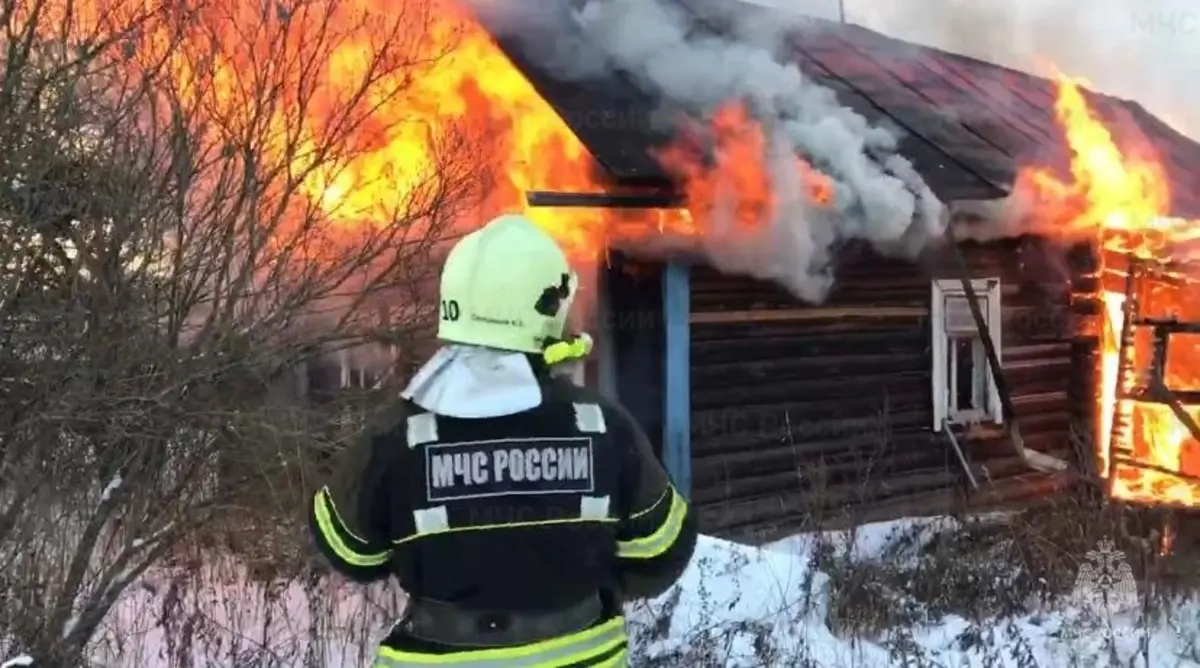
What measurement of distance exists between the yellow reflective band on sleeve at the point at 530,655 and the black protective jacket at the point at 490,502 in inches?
3.2

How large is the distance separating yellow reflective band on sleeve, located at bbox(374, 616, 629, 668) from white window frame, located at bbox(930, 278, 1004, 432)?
8.44 meters

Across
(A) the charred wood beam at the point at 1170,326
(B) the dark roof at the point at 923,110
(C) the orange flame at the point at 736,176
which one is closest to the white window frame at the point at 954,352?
(B) the dark roof at the point at 923,110

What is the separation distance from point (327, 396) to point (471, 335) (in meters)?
4.33

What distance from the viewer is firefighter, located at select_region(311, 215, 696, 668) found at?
7.78ft

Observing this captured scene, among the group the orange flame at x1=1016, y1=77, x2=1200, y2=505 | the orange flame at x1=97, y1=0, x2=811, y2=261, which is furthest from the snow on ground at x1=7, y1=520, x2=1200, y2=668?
the orange flame at x1=1016, y1=77, x2=1200, y2=505

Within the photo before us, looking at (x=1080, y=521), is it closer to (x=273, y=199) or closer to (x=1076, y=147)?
(x=273, y=199)

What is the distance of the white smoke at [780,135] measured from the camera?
829 cm

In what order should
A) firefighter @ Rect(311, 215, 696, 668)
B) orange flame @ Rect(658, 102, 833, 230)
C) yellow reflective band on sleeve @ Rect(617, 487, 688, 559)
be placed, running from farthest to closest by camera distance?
orange flame @ Rect(658, 102, 833, 230), yellow reflective band on sleeve @ Rect(617, 487, 688, 559), firefighter @ Rect(311, 215, 696, 668)

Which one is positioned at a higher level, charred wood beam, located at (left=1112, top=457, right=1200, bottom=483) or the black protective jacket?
the black protective jacket

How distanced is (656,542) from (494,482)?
0.40m

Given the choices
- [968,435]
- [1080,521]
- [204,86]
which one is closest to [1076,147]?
[968,435]

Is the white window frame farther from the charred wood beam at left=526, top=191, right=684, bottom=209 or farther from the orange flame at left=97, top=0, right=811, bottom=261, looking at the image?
the charred wood beam at left=526, top=191, right=684, bottom=209

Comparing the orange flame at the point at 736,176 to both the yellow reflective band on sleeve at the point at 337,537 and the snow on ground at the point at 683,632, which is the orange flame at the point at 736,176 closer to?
the snow on ground at the point at 683,632

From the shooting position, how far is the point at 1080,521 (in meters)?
6.79
